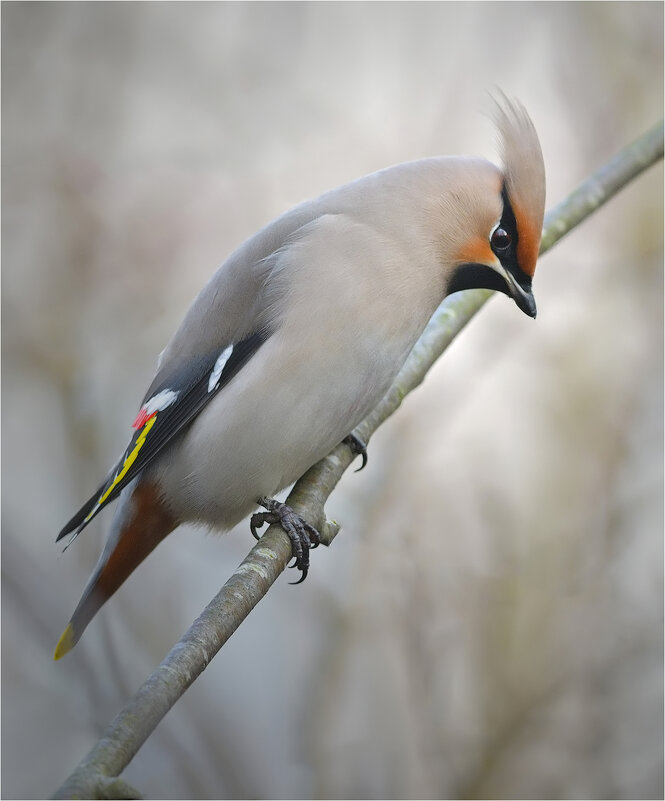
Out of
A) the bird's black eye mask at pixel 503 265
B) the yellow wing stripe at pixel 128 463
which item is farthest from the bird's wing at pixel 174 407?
the bird's black eye mask at pixel 503 265

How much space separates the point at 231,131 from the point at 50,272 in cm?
100

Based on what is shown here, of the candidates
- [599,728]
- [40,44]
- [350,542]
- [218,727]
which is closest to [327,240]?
[350,542]

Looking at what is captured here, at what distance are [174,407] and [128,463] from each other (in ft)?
0.64

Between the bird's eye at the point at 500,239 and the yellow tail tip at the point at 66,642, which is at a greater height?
the bird's eye at the point at 500,239

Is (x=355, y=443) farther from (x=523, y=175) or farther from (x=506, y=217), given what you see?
(x=523, y=175)

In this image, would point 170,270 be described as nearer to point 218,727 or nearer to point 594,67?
point 218,727

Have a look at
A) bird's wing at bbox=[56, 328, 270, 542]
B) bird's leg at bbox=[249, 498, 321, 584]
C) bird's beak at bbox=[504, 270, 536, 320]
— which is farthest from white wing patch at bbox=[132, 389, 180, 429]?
bird's beak at bbox=[504, 270, 536, 320]

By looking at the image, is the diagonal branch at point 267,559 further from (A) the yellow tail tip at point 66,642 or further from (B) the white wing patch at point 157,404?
(A) the yellow tail tip at point 66,642

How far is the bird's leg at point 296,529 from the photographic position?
2436mm

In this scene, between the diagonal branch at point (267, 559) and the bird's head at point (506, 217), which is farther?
the bird's head at point (506, 217)

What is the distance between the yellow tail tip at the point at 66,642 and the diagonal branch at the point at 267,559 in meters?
0.72

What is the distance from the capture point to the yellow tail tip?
2742 mm

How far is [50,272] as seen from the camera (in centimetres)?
412

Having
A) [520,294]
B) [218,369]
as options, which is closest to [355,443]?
[218,369]
